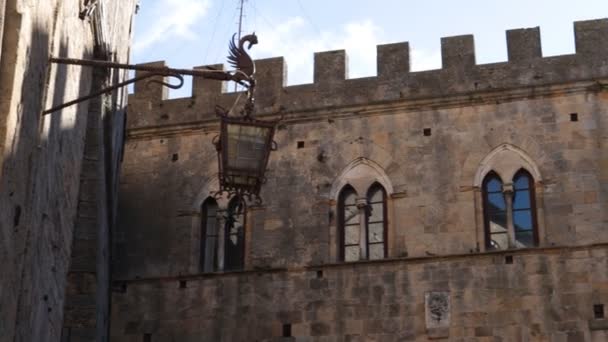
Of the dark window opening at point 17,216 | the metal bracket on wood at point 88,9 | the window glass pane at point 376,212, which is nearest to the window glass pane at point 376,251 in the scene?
the window glass pane at point 376,212

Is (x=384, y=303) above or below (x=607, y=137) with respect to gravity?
below

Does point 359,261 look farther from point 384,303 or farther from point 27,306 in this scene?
point 27,306

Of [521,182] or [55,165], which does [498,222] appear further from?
[55,165]

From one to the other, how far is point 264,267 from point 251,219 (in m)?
0.75

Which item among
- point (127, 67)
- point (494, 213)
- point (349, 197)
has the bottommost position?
point (127, 67)

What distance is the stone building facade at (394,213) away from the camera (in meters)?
14.0

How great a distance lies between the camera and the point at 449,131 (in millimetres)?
15047

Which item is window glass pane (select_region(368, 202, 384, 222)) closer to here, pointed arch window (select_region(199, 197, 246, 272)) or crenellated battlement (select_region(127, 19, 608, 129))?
crenellated battlement (select_region(127, 19, 608, 129))

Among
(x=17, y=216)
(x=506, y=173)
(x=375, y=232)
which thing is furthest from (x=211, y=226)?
(x=17, y=216)

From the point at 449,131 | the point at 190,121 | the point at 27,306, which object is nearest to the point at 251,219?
the point at 190,121

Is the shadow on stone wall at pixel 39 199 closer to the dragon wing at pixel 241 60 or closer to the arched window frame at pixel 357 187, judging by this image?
the dragon wing at pixel 241 60

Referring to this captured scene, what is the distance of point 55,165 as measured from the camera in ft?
24.8

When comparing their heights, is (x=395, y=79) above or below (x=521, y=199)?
above

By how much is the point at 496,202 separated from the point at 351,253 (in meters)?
1.90
